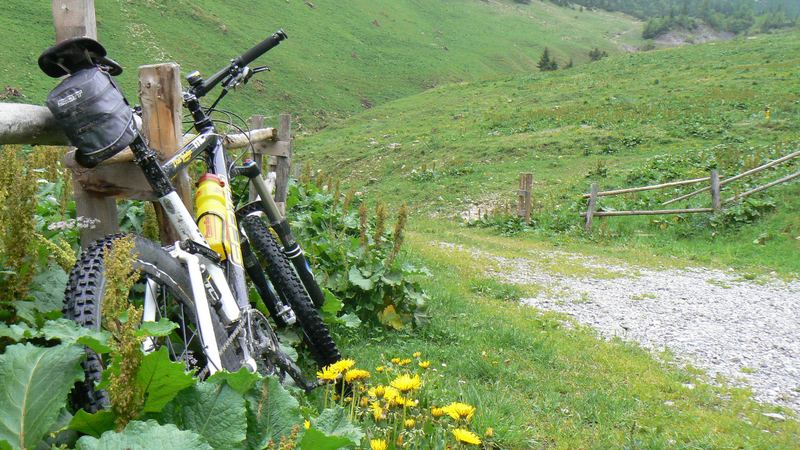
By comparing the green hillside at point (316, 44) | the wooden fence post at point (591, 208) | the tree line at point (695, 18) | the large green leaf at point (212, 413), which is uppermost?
the tree line at point (695, 18)

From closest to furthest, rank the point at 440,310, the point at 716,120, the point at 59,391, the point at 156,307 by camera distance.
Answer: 1. the point at 59,391
2. the point at 156,307
3. the point at 440,310
4. the point at 716,120

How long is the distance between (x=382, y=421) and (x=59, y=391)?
1379 millimetres

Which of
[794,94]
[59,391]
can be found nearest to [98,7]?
[794,94]

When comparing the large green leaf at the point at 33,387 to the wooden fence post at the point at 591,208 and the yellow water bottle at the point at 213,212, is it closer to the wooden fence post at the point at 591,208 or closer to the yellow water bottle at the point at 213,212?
the yellow water bottle at the point at 213,212

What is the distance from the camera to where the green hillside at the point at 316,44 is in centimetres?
3319

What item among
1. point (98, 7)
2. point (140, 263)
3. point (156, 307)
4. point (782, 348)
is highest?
point (98, 7)

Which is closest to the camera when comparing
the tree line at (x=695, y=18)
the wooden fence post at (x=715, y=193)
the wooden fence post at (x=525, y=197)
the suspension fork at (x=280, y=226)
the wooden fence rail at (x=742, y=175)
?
the suspension fork at (x=280, y=226)

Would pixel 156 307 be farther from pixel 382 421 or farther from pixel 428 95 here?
pixel 428 95

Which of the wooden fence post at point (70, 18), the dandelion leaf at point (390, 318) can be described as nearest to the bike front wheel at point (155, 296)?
the wooden fence post at point (70, 18)

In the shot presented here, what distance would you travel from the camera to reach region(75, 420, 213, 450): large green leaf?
1.39 metres

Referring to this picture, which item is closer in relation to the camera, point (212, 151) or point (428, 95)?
point (212, 151)

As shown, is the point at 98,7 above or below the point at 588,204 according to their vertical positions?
above

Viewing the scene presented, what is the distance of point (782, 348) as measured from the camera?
7.00 m

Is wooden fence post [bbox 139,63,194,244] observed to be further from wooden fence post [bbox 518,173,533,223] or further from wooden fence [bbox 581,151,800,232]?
wooden fence post [bbox 518,173,533,223]
